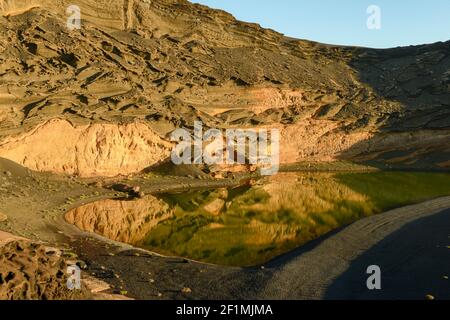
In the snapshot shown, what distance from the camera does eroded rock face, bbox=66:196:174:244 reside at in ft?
74.8

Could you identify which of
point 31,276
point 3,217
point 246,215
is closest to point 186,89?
point 246,215

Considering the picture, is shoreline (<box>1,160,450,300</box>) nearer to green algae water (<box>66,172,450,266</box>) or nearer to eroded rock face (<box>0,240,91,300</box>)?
green algae water (<box>66,172,450,266</box>)

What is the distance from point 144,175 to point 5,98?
38.4 ft

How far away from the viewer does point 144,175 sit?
122 ft

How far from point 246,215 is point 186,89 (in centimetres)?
2217

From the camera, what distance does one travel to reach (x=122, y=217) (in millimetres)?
25547

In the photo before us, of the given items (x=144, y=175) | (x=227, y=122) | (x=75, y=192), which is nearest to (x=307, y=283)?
(x=75, y=192)

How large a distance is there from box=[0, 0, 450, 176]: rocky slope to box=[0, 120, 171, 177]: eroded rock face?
0.27 feet

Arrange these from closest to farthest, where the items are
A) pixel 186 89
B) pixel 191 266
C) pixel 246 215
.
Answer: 1. pixel 191 266
2. pixel 246 215
3. pixel 186 89

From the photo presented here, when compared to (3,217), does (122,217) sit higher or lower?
lower

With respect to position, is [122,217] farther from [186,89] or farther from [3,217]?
[186,89]

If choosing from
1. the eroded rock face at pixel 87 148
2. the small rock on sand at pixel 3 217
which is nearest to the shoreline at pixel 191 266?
the small rock on sand at pixel 3 217

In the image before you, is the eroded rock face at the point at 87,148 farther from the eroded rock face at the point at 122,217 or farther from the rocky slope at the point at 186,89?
the eroded rock face at the point at 122,217

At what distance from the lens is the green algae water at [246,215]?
2097 cm
